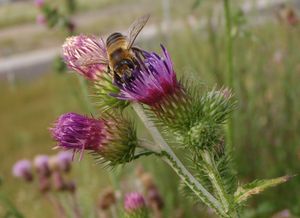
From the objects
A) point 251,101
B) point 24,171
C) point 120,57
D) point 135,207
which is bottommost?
point 251,101

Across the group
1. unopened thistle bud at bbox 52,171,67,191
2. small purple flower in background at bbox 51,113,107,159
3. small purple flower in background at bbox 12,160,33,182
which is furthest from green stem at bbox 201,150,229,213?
small purple flower in background at bbox 12,160,33,182

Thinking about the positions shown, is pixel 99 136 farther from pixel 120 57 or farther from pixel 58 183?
pixel 58 183

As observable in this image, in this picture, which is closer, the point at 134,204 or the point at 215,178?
the point at 215,178

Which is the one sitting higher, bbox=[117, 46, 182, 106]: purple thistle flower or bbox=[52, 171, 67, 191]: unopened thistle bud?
bbox=[117, 46, 182, 106]: purple thistle flower

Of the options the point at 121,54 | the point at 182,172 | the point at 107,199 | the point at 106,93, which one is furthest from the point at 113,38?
the point at 107,199

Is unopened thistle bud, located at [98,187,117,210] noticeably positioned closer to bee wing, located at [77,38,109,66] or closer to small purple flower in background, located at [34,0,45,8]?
bee wing, located at [77,38,109,66]

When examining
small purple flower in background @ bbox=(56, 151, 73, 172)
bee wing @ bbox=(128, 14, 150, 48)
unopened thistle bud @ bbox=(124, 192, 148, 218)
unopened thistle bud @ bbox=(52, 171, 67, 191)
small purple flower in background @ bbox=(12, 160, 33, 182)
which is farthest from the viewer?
small purple flower in background @ bbox=(12, 160, 33, 182)

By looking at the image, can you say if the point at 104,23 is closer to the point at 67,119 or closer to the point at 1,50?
the point at 1,50

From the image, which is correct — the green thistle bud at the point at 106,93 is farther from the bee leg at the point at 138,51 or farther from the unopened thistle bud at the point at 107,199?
the unopened thistle bud at the point at 107,199

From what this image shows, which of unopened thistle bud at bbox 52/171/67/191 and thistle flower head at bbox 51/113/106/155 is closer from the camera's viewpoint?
thistle flower head at bbox 51/113/106/155
